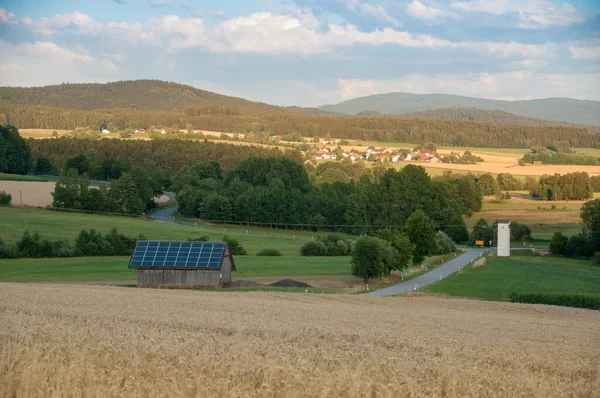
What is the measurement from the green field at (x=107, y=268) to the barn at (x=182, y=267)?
4.03m

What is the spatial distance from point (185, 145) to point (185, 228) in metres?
80.3

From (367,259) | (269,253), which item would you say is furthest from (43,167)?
(367,259)

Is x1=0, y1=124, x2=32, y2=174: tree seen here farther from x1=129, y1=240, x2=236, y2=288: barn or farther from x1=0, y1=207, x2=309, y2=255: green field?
x1=129, y1=240, x2=236, y2=288: barn

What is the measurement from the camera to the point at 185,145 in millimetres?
162500

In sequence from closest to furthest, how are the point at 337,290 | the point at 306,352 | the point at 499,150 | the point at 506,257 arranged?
the point at 306,352
the point at 337,290
the point at 506,257
the point at 499,150

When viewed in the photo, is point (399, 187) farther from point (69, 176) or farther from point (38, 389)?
point (38, 389)

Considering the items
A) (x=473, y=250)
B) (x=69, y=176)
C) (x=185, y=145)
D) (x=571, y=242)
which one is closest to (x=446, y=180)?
(x=473, y=250)

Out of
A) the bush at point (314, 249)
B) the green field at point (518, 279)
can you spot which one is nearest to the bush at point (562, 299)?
the green field at point (518, 279)

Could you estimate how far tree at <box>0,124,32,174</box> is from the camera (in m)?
119

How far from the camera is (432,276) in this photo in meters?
58.3

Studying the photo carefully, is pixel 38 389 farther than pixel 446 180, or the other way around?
pixel 446 180

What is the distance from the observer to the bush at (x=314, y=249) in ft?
240

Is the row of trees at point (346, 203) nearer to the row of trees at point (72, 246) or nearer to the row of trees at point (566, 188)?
the row of trees at point (566, 188)

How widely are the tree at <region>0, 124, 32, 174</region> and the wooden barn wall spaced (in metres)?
83.1
